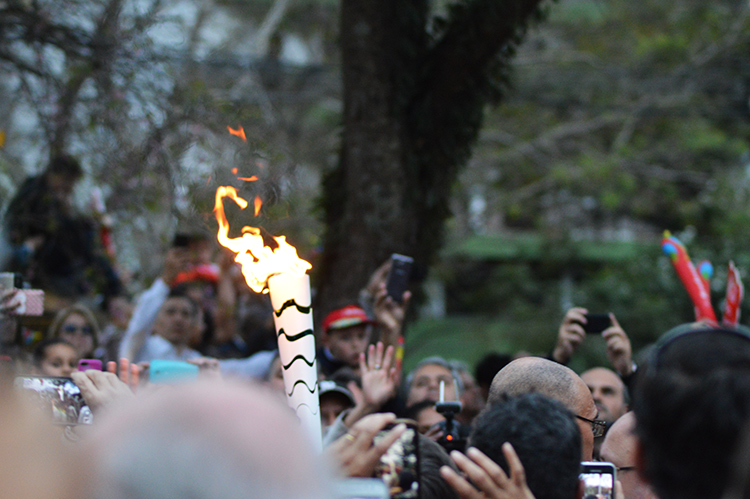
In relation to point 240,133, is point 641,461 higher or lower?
lower

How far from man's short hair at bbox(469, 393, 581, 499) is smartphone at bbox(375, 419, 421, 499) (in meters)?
0.18

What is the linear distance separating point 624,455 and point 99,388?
6.26 ft

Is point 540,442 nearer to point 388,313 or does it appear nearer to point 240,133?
point 388,313

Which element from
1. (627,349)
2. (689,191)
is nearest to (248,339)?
(627,349)

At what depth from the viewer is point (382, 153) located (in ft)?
17.0

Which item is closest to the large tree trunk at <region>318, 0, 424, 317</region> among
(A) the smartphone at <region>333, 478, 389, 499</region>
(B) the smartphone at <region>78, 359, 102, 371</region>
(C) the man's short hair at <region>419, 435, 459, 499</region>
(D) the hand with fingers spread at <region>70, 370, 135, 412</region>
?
(B) the smartphone at <region>78, 359, 102, 371</region>

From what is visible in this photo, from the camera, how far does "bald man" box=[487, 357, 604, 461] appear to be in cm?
245

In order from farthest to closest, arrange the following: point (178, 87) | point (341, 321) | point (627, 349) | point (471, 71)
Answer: point (178, 87), point (471, 71), point (341, 321), point (627, 349)

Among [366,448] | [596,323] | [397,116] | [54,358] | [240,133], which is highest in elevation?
[397,116]

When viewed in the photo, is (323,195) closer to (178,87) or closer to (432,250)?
(432,250)

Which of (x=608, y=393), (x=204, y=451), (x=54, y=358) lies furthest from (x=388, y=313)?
(x=204, y=451)

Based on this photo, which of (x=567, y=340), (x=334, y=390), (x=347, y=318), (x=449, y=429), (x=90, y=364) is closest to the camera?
(x=90, y=364)

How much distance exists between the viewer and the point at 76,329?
4.80 metres

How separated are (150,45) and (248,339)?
2725mm
